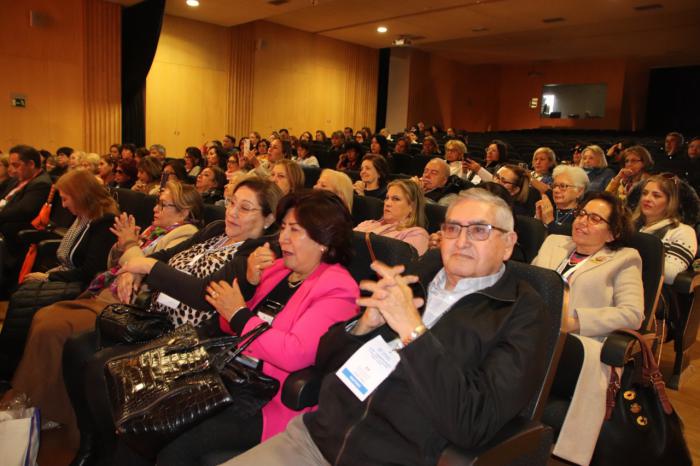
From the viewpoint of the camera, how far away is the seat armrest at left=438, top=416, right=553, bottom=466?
1181mm

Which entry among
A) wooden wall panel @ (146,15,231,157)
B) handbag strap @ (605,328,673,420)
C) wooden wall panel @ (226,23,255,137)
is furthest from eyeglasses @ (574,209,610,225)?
wooden wall panel @ (226,23,255,137)

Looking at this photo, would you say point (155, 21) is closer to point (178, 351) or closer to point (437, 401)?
point (178, 351)

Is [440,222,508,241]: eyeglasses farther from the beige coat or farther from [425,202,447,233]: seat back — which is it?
[425,202,447,233]: seat back

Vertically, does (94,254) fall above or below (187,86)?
below

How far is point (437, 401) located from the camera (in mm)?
1182

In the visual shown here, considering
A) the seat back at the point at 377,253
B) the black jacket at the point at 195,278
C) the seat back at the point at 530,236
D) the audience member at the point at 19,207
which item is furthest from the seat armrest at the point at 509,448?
the audience member at the point at 19,207

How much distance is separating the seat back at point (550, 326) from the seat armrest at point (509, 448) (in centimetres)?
9

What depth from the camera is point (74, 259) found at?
301 cm

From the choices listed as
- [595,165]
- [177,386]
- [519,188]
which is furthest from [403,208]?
A: [595,165]

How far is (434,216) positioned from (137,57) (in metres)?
8.52

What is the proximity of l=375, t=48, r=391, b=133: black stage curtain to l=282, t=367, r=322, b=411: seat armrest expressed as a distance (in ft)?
49.6

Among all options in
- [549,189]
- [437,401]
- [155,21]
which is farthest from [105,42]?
[437,401]

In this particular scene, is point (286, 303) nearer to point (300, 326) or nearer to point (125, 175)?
point (300, 326)

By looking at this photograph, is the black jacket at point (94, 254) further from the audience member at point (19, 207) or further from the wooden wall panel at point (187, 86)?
the wooden wall panel at point (187, 86)
